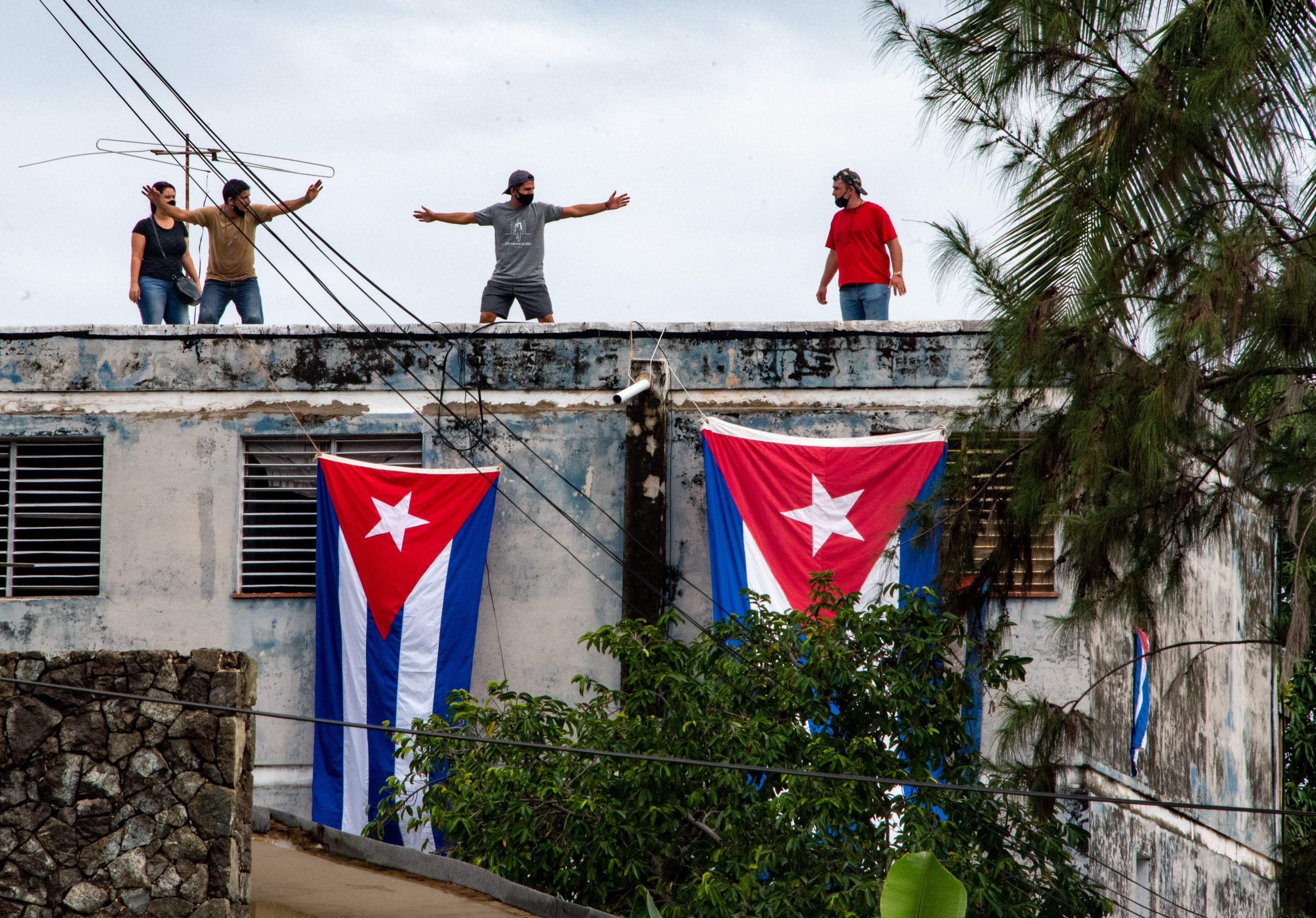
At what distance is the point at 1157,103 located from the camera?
8.81 m

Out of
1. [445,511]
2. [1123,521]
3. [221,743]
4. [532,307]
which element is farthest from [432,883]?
[532,307]

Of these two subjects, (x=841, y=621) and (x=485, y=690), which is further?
(x=485, y=690)

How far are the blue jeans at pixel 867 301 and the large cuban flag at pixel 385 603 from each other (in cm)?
343

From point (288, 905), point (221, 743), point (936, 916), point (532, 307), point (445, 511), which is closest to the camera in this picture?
point (936, 916)

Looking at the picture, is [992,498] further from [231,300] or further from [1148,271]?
[231,300]

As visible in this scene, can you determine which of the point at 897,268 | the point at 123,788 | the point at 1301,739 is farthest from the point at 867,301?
the point at 1301,739

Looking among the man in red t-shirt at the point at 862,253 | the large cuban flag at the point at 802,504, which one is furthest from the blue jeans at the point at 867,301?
the large cuban flag at the point at 802,504

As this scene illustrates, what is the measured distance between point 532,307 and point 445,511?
2193 millimetres

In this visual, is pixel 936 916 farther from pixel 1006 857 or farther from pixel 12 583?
pixel 12 583

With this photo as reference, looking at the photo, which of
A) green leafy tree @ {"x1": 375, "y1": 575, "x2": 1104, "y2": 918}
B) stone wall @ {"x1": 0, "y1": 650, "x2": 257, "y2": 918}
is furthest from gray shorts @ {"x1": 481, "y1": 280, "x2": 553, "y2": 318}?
stone wall @ {"x1": 0, "y1": 650, "x2": 257, "y2": 918}

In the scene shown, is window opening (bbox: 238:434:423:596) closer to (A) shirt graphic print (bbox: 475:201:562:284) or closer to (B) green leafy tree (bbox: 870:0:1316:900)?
(A) shirt graphic print (bbox: 475:201:562:284)

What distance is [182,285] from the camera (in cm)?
1521

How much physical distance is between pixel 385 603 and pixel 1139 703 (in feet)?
20.9

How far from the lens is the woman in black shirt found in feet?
49.7
